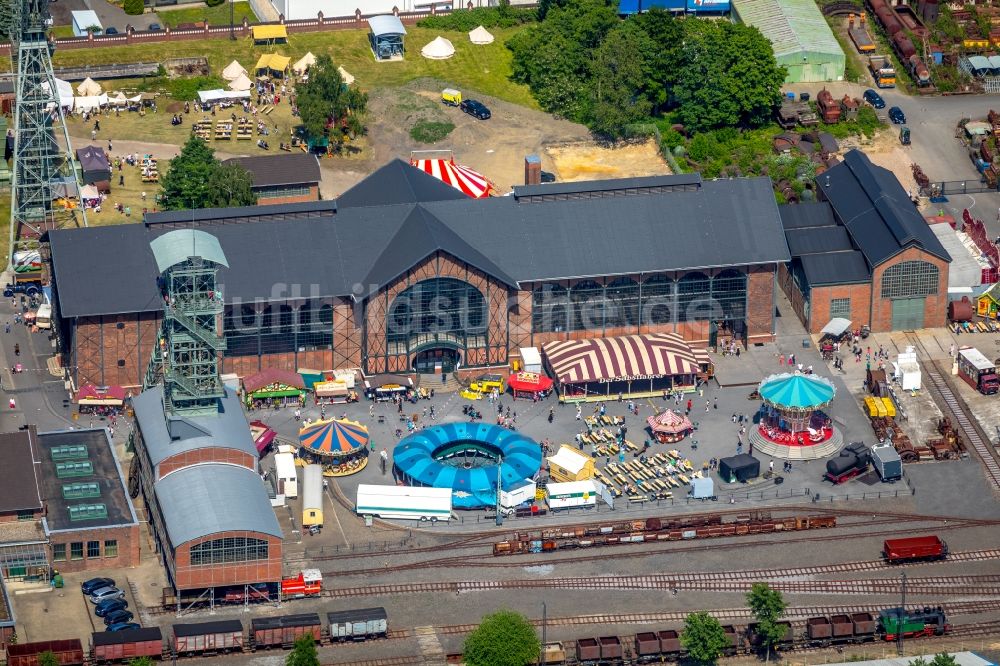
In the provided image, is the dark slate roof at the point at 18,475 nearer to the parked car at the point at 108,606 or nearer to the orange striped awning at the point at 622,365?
the parked car at the point at 108,606

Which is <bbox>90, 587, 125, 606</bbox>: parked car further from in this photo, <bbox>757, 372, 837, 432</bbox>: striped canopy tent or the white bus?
<bbox>757, 372, 837, 432</bbox>: striped canopy tent

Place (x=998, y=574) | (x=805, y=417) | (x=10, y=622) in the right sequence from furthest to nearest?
(x=805, y=417) → (x=998, y=574) → (x=10, y=622)

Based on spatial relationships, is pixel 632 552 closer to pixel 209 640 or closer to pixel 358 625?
pixel 358 625

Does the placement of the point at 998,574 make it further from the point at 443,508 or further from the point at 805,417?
the point at 443,508

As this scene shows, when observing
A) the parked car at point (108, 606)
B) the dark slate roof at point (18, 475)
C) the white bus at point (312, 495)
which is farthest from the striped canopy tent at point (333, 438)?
the parked car at point (108, 606)

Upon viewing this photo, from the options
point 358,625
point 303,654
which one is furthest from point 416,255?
point 303,654

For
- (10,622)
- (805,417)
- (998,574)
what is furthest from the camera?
(805,417)

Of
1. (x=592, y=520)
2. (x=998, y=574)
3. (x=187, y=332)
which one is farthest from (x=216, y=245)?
(x=998, y=574)
